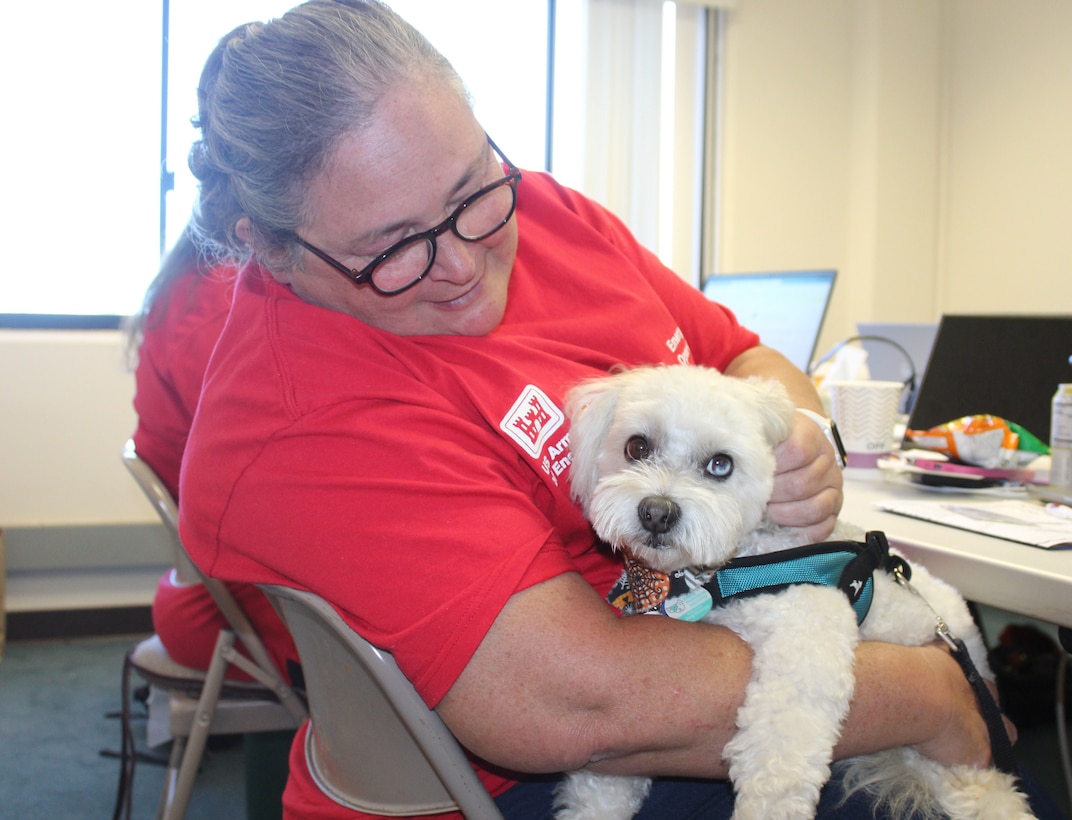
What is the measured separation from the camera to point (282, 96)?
876mm

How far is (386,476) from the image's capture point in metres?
0.83

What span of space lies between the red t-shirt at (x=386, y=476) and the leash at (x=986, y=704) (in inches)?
17.0

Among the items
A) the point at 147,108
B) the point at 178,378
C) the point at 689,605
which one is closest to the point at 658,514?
the point at 689,605

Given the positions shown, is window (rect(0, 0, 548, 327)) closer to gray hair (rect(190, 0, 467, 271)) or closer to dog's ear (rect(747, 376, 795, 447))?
gray hair (rect(190, 0, 467, 271))

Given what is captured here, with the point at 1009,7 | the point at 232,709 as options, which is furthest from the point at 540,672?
the point at 1009,7

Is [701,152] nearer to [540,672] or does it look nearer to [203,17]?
[203,17]

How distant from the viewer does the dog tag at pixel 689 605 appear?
971 millimetres

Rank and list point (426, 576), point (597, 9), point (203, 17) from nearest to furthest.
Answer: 1. point (426, 576)
2. point (203, 17)
3. point (597, 9)

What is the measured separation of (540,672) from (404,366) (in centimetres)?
38

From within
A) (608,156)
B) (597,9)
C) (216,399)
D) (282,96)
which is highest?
(597,9)

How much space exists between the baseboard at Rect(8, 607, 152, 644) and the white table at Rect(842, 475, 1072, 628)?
3253 mm

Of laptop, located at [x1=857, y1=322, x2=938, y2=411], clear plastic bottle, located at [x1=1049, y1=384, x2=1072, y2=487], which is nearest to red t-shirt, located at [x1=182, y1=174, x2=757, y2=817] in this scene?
clear plastic bottle, located at [x1=1049, y1=384, x2=1072, y2=487]

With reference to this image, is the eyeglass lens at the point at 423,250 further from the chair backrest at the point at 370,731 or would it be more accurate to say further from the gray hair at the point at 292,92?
the chair backrest at the point at 370,731

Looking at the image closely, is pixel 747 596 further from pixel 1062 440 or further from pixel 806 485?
pixel 1062 440
